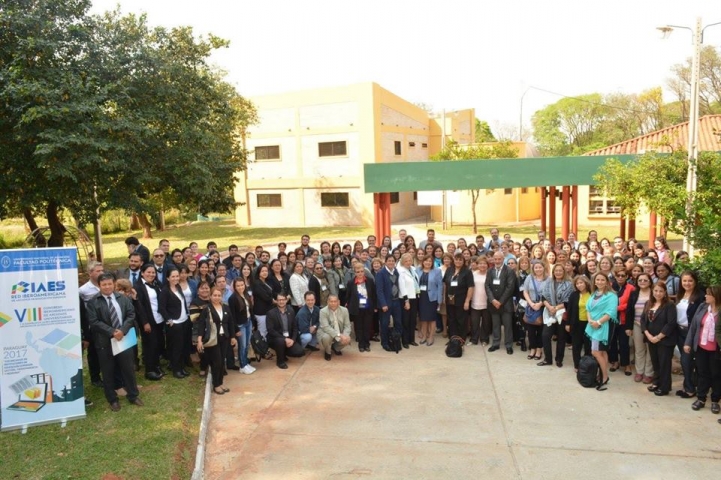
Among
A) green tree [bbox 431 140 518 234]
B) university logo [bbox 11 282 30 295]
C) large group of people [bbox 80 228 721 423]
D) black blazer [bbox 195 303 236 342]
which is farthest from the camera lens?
green tree [bbox 431 140 518 234]

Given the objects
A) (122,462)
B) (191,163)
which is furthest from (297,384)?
(191,163)

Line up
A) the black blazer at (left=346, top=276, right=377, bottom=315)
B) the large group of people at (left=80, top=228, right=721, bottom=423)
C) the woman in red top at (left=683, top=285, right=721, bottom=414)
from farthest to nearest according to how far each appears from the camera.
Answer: the black blazer at (left=346, top=276, right=377, bottom=315), the large group of people at (left=80, top=228, right=721, bottom=423), the woman in red top at (left=683, top=285, right=721, bottom=414)

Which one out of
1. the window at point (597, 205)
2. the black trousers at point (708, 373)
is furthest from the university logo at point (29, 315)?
the window at point (597, 205)

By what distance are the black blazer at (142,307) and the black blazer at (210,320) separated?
31.8 inches

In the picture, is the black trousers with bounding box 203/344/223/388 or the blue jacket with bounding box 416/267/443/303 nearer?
the black trousers with bounding box 203/344/223/388

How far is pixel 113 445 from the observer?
6250 mm

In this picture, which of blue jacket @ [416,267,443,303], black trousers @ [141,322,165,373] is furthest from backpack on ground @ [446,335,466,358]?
black trousers @ [141,322,165,373]

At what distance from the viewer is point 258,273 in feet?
31.1

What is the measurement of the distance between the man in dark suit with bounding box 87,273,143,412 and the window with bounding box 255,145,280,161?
28492 millimetres

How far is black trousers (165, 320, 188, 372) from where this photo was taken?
8203 mm

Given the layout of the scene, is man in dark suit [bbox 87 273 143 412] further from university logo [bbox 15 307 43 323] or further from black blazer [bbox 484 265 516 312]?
black blazer [bbox 484 265 516 312]

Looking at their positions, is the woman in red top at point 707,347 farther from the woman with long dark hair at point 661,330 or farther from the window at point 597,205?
the window at point 597,205

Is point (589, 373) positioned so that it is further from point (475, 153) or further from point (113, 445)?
point (475, 153)

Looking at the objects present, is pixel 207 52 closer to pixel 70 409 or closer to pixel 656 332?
pixel 70 409
